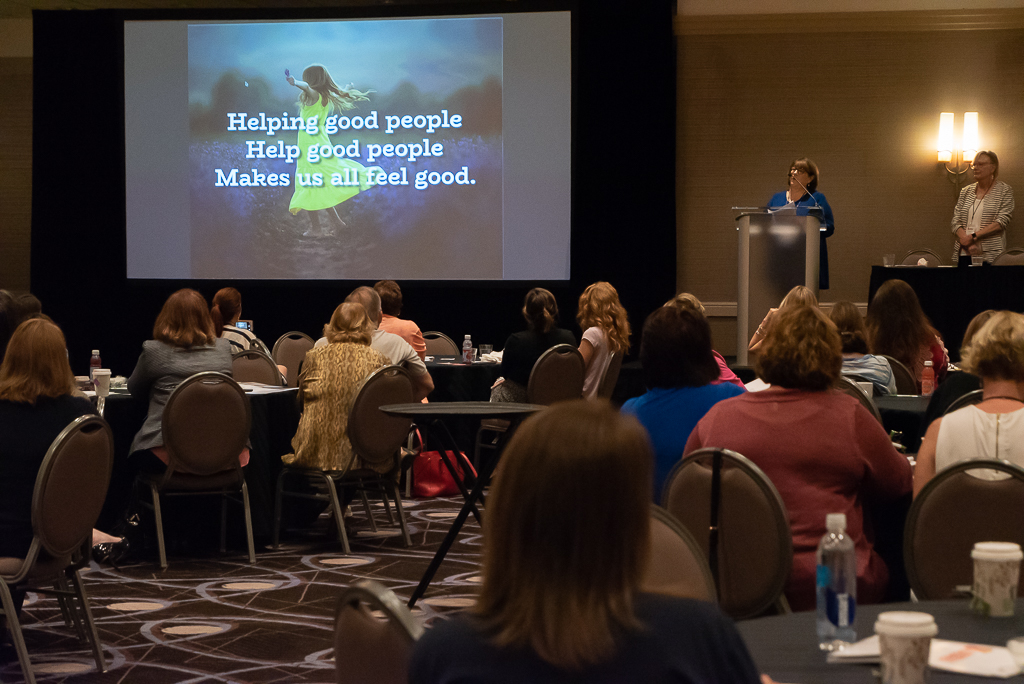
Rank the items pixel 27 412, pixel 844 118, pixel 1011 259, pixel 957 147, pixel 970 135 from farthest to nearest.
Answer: pixel 844 118 → pixel 957 147 → pixel 970 135 → pixel 1011 259 → pixel 27 412

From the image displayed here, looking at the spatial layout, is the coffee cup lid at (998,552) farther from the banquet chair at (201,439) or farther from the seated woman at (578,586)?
the banquet chair at (201,439)

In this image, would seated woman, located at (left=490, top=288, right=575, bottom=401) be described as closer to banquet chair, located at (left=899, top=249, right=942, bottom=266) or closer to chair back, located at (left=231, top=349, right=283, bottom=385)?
chair back, located at (left=231, top=349, right=283, bottom=385)

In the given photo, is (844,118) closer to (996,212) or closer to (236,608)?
(996,212)

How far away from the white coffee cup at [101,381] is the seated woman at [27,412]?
1.88 meters

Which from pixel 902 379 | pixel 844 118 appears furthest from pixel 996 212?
pixel 902 379

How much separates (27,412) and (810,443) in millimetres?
2671

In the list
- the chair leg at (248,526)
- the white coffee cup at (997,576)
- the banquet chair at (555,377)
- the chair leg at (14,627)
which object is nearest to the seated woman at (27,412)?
the chair leg at (14,627)

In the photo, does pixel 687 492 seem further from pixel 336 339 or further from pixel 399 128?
pixel 399 128

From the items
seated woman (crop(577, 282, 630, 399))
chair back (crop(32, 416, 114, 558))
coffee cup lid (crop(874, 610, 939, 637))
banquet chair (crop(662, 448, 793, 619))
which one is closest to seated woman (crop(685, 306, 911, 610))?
banquet chair (crop(662, 448, 793, 619))

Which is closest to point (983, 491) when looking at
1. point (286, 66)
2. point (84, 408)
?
point (84, 408)

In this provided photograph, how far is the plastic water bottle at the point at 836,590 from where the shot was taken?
183cm

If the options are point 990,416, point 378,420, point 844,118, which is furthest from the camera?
point 844,118

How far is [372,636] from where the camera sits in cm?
139

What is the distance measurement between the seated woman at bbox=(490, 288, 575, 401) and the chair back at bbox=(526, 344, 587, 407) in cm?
→ 9
